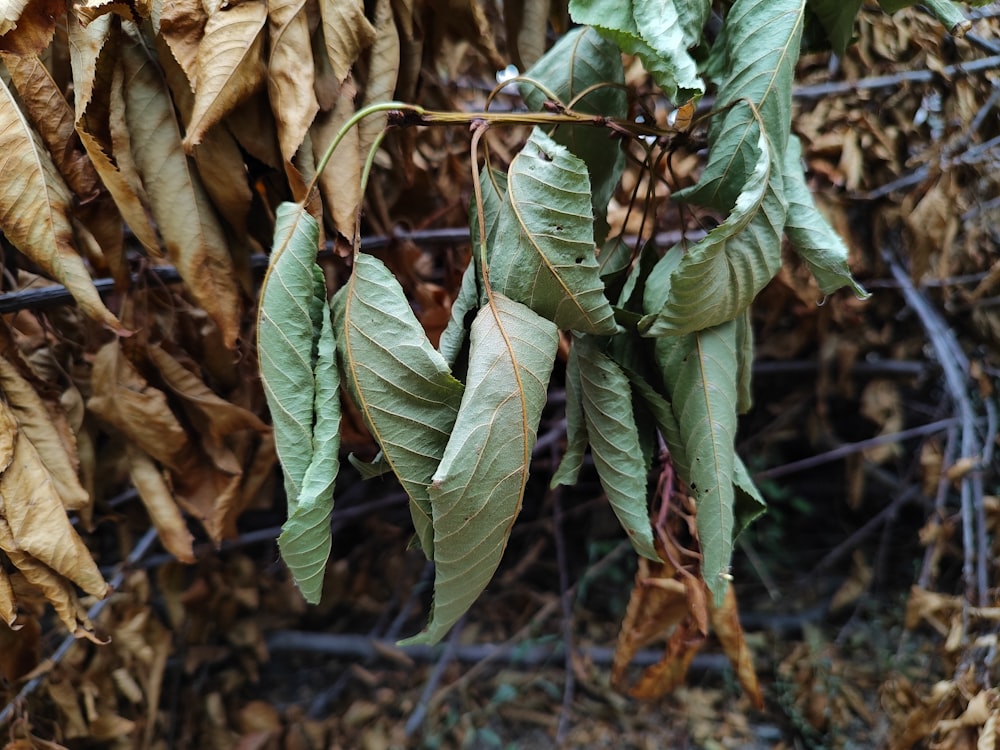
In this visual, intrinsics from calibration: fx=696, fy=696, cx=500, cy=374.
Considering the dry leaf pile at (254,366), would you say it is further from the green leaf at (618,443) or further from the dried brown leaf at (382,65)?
the green leaf at (618,443)

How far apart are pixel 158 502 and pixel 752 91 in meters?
0.79

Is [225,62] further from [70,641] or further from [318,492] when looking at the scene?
[70,641]

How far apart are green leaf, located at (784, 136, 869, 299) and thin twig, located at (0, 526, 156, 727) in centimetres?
77

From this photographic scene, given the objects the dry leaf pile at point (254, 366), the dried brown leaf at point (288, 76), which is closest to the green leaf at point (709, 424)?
the dry leaf pile at point (254, 366)

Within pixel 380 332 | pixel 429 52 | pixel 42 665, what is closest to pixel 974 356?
pixel 429 52

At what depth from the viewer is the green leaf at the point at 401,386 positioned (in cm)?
54

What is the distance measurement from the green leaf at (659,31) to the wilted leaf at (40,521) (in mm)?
676

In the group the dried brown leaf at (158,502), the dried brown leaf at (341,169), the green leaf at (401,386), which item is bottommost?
the dried brown leaf at (158,502)

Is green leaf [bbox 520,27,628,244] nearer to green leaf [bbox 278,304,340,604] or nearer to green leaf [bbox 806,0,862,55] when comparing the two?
green leaf [bbox 806,0,862,55]

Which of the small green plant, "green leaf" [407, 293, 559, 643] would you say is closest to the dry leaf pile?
the small green plant

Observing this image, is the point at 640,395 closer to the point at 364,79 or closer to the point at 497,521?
the point at 497,521

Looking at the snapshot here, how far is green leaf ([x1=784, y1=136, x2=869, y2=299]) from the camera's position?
605mm

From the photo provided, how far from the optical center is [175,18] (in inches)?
24.0

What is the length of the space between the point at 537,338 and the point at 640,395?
153 mm
